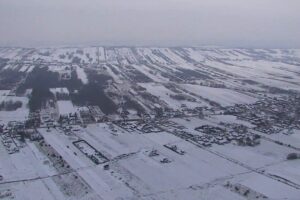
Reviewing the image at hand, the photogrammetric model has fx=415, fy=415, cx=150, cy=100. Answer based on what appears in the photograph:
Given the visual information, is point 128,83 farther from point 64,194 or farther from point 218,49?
point 218,49

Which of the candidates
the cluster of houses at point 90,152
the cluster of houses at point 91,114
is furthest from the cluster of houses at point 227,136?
the cluster of houses at point 91,114

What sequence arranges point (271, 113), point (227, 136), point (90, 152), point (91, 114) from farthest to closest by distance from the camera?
point (271, 113) → point (91, 114) → point (227, 136) → point (90, 152)

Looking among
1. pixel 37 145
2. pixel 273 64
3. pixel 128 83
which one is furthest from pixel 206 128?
pixel 273 64

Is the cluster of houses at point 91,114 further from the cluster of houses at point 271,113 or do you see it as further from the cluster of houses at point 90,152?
the cluster of houses at point 271,113

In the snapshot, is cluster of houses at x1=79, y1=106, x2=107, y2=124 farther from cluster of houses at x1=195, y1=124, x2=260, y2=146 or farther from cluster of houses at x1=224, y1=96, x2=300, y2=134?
cluster of houses at x1=224, y1=96, x2=300, y2=134

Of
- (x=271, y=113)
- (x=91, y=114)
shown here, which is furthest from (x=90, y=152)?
(x=271, y=113)

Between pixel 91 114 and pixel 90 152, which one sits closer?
pixel 90 152

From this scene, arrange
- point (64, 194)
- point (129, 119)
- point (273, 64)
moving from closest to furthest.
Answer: point (64, 194) → point (129, 119) → point (273, 64)

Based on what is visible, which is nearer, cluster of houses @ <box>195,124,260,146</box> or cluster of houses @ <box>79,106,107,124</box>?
cluster of houses @ <box>195,124,260,146</box>

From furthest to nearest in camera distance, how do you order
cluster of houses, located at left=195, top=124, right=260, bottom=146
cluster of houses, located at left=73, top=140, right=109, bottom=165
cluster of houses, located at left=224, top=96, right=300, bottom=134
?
cluster of houses, located at left=224, top=96, right=300, bottom=134 → cluster of houses, located at left=195, top=124, right=260, bottom=146 → cluster of houses, located at left=73, top=140, right=109, bottom=165

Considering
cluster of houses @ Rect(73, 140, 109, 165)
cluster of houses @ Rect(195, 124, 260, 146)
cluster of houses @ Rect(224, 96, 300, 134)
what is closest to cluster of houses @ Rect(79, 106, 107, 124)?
cluster of houses @ Rect(73, 140, 109, 165)

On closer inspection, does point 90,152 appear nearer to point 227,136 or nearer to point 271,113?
point 227,136
